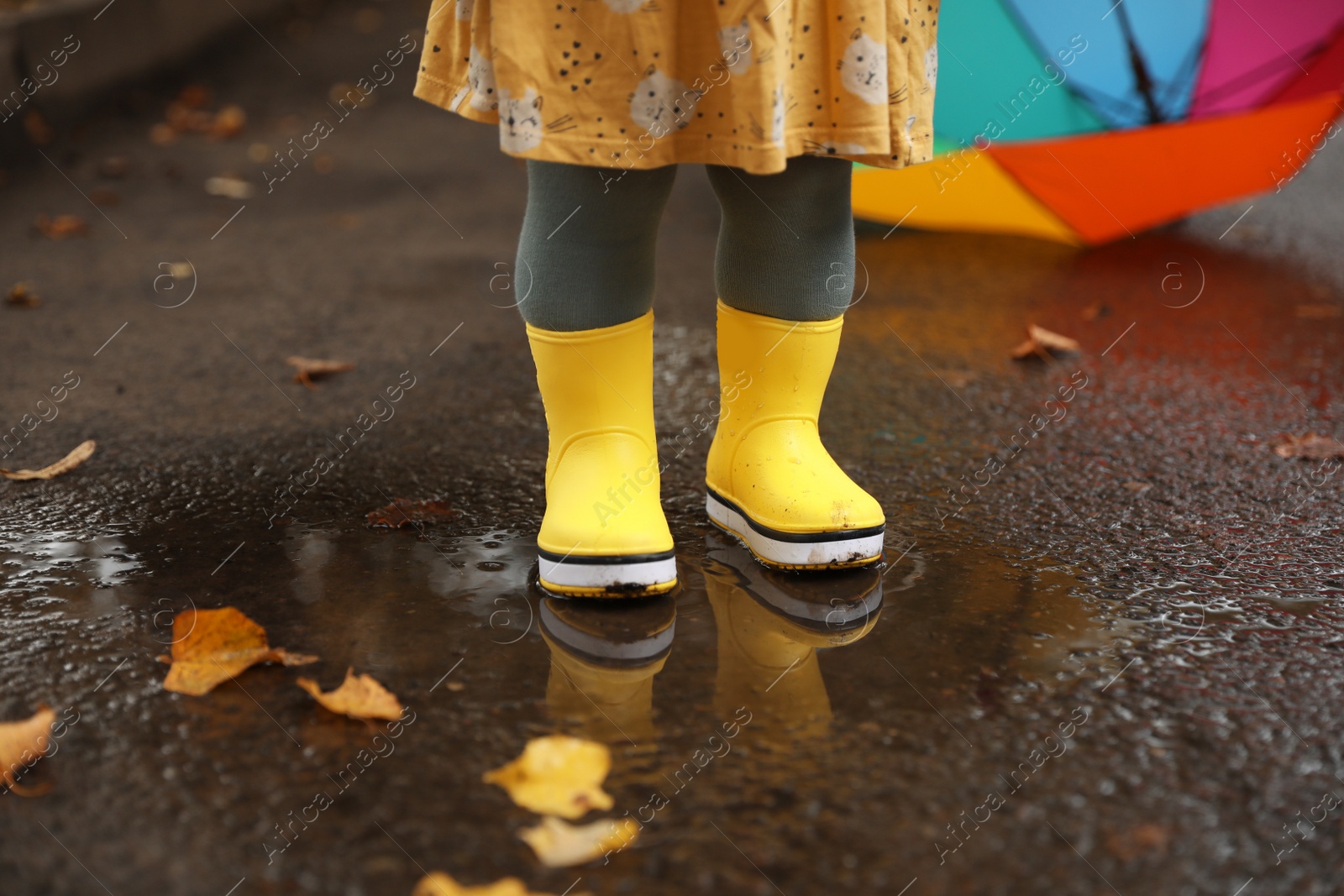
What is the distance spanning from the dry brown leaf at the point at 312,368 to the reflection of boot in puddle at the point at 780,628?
1.07 meters

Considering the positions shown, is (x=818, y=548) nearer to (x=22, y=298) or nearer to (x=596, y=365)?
(x=596, y=365)

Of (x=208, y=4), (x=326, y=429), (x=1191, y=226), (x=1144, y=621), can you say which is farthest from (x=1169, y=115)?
(x=208, y=4)

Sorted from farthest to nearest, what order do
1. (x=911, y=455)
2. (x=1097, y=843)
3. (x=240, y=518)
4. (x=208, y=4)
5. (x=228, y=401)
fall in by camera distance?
1. (x=208, y=4)
2. (x=228, y=401)
3. (x=911, y=455)
4. (x=240, y=518)
5. (x=1097, y=843)

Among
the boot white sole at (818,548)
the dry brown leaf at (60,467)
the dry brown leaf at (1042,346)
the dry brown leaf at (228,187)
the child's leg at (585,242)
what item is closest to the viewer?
the child's leg at (585,242)

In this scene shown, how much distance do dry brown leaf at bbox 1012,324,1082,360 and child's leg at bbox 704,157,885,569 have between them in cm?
100

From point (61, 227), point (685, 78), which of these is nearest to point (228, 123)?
point (61, 227)

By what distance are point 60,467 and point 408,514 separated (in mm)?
639

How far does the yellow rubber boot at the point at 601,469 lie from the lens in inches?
58.2

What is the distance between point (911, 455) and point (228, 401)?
1303mm

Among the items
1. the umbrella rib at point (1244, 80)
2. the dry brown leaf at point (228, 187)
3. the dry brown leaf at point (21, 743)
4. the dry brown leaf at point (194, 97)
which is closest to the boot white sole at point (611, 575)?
the dry brown leaf at point (21, 743)

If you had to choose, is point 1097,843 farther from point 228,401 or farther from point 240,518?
point 228,401

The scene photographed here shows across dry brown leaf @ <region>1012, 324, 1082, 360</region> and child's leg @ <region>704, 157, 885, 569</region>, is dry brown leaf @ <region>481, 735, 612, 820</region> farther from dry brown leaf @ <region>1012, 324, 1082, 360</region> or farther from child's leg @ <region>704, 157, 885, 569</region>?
dry brown leaf @ <region>1012, 324, 1082, 360</region>

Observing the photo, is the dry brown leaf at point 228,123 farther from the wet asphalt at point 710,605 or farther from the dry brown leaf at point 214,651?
the dry brown leaf at point 214,651

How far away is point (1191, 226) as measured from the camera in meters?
3.45
